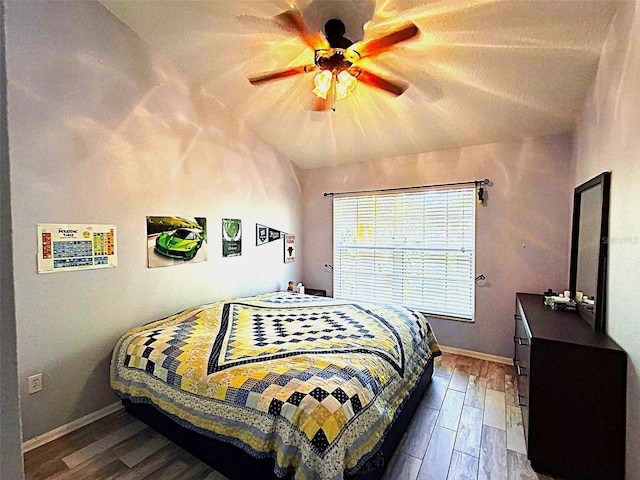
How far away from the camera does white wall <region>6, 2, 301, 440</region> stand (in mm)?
2119

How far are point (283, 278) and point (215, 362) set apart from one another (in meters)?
2.53

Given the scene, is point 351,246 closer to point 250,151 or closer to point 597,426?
point 250,151

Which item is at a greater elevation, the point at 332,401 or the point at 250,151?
the point at 250,151

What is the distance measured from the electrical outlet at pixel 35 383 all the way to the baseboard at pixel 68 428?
33cm

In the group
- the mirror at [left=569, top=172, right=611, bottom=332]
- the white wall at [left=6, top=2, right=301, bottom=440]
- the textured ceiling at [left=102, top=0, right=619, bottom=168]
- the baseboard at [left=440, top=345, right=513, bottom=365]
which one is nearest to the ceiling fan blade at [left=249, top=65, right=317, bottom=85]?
the textured ceiling at [left=102, top=0, right=619, bottom=168]

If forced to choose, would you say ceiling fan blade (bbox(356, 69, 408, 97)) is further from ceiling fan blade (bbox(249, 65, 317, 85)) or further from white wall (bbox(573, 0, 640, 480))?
white wall (bbox(573, 0, 640, 480))

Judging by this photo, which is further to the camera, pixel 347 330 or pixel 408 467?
pixel 347 330

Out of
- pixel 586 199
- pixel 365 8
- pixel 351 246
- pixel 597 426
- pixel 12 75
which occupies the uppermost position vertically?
pixel 365 8

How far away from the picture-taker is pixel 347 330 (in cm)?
245

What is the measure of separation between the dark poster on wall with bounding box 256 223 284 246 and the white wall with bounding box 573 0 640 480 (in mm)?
3246

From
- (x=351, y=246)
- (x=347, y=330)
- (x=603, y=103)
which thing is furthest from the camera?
(x=351, y=246)

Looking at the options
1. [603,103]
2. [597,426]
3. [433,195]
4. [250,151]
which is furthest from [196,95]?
[597,426]

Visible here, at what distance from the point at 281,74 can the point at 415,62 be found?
100cm

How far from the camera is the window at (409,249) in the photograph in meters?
3.66
